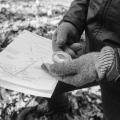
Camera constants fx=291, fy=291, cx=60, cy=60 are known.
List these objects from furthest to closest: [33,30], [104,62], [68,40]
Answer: [33,30], [68,40], [104,62]

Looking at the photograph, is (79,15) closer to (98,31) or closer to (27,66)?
(98,31)

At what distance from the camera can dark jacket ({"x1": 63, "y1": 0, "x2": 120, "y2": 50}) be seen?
5.99ft

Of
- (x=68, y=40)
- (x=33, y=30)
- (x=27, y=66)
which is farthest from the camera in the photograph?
(x=33, y=30)

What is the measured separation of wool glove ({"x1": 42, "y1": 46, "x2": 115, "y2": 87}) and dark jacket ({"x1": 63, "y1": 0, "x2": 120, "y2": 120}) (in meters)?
0.13

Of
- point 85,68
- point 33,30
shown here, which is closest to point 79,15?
point 85,68

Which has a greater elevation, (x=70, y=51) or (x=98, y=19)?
(x=98, y=19)

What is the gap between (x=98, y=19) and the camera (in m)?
1.92

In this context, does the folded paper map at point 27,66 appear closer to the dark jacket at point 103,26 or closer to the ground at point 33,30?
the dark jacket at point 103,26

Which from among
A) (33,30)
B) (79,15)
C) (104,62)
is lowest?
(33,30)

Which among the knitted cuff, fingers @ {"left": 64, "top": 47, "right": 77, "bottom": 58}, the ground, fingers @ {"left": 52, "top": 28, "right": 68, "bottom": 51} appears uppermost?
the knitted cuff

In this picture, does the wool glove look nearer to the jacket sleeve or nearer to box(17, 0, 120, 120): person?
box(17, 0, 120, 120): person

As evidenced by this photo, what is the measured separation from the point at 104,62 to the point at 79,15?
2.12ft

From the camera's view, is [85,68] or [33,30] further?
[33,30]

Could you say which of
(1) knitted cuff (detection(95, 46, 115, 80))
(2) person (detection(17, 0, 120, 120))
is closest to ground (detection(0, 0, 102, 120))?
(2) person (detection(17, 0, 120, 120))
